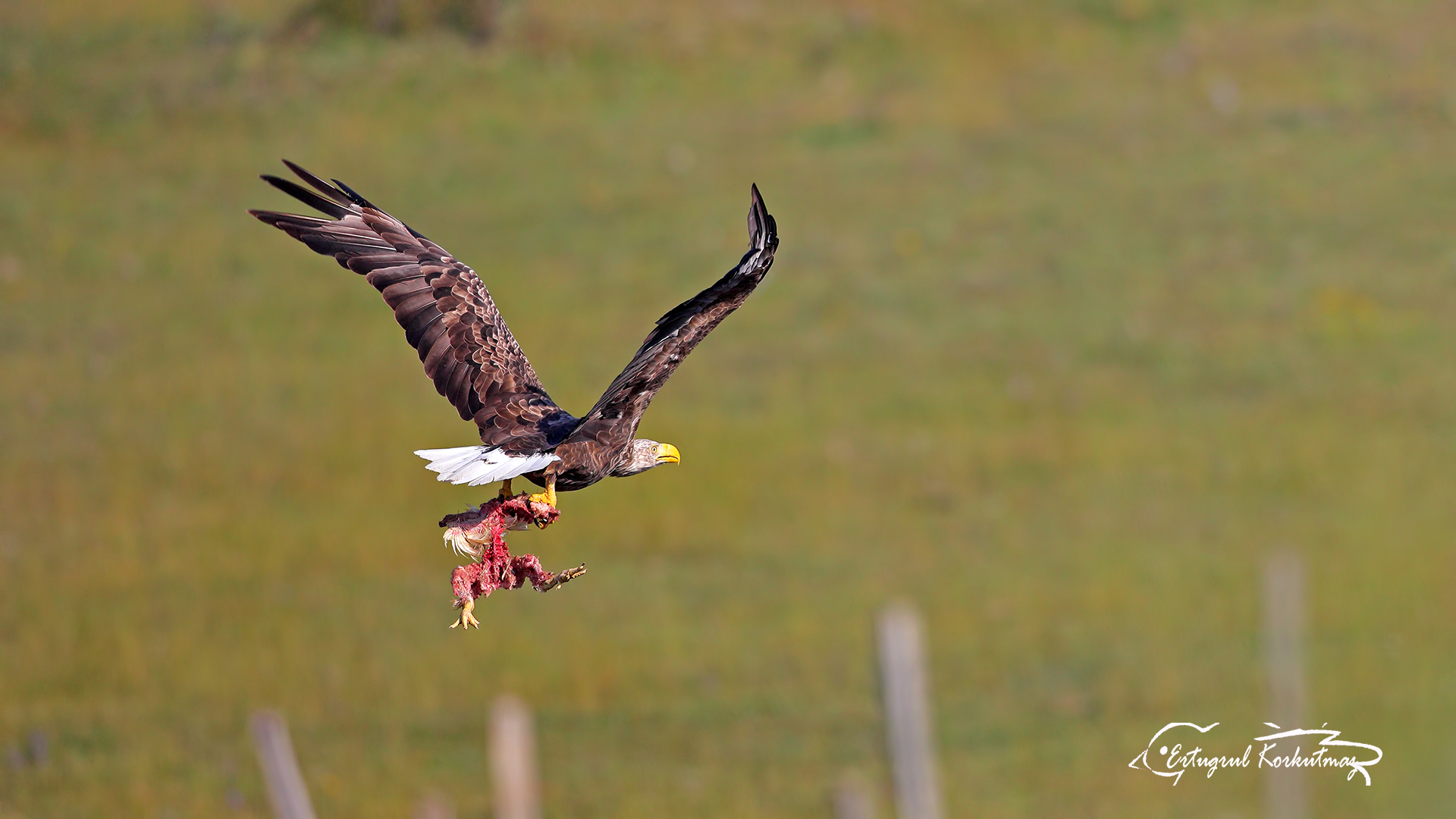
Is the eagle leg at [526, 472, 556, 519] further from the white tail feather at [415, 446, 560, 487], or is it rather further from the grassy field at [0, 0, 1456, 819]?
the grassy field at [0, 0, 1456, 819]

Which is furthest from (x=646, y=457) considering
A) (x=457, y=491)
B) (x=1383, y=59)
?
(x=1383, y=59)

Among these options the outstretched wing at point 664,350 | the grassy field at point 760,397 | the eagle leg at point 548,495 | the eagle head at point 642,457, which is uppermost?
the grassy field at point 760,397

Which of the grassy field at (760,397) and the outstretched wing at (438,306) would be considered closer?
the outstretched wing at (438,306)

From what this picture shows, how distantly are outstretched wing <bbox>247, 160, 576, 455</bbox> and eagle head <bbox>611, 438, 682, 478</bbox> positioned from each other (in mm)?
265

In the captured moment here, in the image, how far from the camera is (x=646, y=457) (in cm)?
626

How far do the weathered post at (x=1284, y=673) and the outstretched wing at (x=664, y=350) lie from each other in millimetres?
11282

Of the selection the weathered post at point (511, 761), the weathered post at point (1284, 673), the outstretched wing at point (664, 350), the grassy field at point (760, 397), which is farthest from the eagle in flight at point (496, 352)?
the weathered post at point (1284, 673)

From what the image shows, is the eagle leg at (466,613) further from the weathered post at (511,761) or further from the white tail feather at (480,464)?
the weathered post at (511,761)

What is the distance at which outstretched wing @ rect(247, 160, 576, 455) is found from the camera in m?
→ 6.79

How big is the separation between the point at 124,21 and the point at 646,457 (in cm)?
3469

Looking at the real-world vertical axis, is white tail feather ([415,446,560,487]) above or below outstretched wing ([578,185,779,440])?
below

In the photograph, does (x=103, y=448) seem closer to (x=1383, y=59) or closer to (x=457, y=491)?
(x=457, y=491)

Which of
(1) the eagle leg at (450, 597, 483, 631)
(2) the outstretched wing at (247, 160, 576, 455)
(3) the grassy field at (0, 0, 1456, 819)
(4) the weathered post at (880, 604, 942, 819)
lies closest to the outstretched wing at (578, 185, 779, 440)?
(2) the outstretched wing at (247, 160, 576, 455)

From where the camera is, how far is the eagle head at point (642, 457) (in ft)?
20.1
